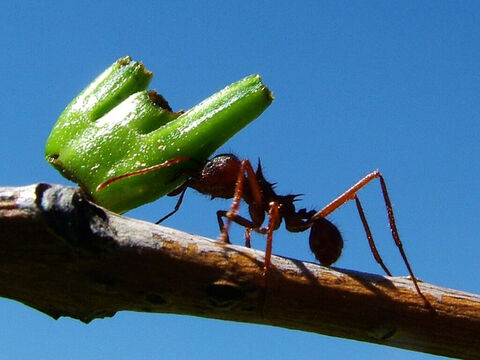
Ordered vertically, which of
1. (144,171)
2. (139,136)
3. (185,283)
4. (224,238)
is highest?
(139,136)

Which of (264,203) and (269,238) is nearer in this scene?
(269,238)

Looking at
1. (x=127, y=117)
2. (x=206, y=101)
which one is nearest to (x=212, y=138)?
(x=206, y=101)

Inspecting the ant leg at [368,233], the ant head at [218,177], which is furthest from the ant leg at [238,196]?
the ant leg at [368,233]

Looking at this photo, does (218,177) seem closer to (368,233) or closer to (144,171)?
(144,171)

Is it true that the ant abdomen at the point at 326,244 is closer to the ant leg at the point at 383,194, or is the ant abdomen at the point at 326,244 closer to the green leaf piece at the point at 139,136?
the ant leg at the point at 383,194

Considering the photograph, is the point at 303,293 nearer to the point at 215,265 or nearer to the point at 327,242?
the point at 215,265

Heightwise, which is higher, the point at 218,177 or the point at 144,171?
the point at 218,177

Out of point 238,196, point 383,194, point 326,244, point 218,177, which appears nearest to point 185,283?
point 238,196

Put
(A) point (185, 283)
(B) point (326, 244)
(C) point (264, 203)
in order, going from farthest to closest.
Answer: (C) point (264, 203), (B) point (326, 244), (A) point (185, 283)
